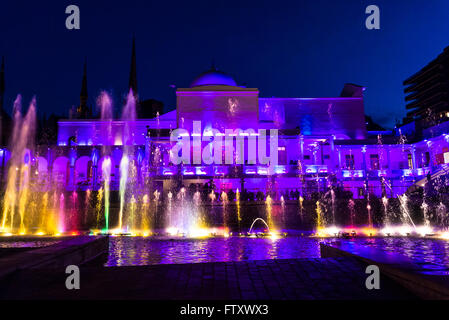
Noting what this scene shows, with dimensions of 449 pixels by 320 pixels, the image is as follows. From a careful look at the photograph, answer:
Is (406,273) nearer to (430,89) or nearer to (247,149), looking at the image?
(247,149)

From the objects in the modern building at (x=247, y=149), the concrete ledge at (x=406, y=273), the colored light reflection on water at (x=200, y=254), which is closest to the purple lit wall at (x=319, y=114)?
the modern building at (x=247, y=149)

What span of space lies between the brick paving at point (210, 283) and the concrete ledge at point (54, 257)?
0.23 meters

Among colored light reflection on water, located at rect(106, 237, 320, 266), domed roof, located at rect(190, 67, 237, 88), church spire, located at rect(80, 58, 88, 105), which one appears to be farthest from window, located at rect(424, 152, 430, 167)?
church spire, located at rect(80, 58, 88, 105)

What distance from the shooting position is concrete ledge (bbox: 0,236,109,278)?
4.94m

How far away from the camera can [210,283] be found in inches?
185

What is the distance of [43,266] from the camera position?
5.06 metres

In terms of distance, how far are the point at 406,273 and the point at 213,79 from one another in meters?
39.4

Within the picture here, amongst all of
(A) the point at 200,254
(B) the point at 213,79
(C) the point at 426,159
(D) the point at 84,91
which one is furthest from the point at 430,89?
(A) the point at 200,254

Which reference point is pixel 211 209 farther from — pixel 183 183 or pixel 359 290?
pixel 359 290

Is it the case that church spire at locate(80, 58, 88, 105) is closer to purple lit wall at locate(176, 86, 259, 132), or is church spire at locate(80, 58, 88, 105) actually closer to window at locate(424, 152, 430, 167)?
purple lit wall at locate(176, 86, 259, 132)

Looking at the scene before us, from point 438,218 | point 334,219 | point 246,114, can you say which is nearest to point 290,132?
point 246,114

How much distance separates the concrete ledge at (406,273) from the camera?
153 inches

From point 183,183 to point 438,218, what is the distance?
66.1 feet

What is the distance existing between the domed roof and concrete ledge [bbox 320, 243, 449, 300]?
3662 centimetres
